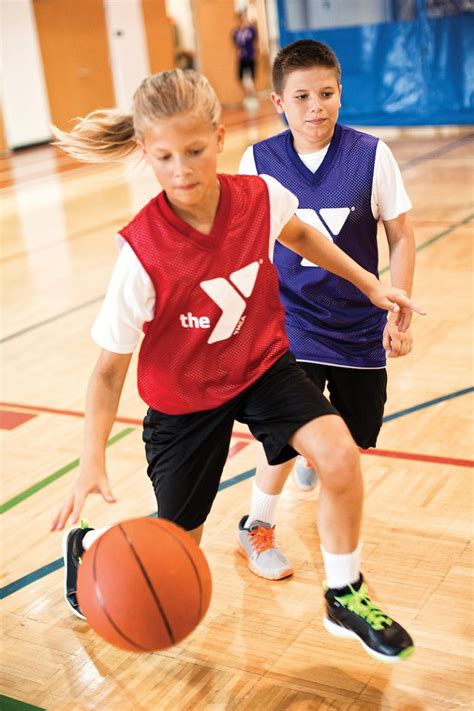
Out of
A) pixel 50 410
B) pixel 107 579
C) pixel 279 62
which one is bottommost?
pixel 50 410

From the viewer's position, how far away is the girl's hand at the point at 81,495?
207 cm

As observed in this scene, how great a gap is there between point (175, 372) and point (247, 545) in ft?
3.05

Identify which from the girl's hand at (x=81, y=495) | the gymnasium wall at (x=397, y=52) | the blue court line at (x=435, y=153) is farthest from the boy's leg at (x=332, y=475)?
the gymnasium wall at (x=397, y=52)

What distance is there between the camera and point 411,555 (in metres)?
3.03

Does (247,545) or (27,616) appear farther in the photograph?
(247,545)

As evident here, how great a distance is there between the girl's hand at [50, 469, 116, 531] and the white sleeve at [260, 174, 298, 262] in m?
0.68

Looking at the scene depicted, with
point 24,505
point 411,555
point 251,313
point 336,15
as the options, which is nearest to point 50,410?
point 24,505

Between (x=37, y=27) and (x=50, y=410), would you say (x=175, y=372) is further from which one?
(x=37, y=27)

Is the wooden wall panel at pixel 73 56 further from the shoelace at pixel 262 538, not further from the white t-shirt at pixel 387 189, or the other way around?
the shoelace at pixel 262 538

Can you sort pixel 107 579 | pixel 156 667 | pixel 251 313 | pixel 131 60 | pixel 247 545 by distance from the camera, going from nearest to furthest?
pixel 107 579
pixel 251 313
pixel 156 667
pixel 247 545
pixel 131 60

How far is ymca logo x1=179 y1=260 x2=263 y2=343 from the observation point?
228 centimetres

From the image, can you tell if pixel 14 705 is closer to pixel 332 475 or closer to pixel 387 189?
pixel 332 475

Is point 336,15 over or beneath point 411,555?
over

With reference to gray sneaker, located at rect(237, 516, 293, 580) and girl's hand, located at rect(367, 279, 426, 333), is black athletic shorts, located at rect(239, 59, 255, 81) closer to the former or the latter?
gray sneaker, located at rect(237, 516, 293, 580)
